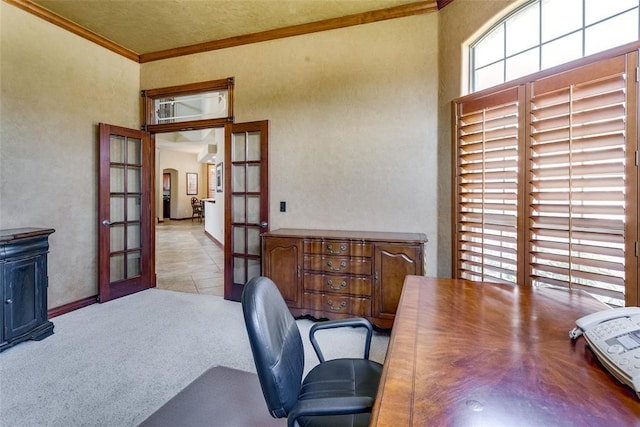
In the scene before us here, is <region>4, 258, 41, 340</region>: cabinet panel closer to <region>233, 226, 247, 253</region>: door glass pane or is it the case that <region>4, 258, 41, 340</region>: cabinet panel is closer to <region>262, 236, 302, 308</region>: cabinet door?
<region>233, 226, 247, 253</region>: door glass pane

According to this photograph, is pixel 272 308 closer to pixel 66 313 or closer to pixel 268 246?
pixel 268 246

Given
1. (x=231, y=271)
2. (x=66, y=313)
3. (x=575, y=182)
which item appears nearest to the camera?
(x=575, y=182)

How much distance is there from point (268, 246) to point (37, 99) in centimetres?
283

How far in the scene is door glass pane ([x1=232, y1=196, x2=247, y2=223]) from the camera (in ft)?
13.0

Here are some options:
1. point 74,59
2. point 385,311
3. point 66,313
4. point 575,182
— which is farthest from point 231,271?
point 575,182

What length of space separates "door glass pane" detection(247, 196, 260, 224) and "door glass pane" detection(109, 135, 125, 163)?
1782mm

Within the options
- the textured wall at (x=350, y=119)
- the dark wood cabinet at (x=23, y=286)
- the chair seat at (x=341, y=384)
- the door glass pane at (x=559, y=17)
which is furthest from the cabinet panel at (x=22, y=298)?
the door glass pane at (x=559, y=17)

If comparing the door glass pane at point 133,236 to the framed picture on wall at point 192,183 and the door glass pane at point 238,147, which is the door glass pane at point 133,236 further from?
the framed picture on wall at point 192,183

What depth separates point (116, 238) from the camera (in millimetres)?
4066

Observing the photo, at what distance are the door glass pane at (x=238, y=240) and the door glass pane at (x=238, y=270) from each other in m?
0.11

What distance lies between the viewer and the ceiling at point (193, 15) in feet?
10.4

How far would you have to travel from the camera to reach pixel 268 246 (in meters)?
3.27

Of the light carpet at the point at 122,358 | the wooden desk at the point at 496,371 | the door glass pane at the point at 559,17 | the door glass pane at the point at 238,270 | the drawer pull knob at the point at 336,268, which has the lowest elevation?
the light carpet at the point at 122,358

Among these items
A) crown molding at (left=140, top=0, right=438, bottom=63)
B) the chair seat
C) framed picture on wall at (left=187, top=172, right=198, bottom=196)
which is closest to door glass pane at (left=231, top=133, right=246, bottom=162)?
crown molding at (left=140, top=0, right=438, bottom=63)
